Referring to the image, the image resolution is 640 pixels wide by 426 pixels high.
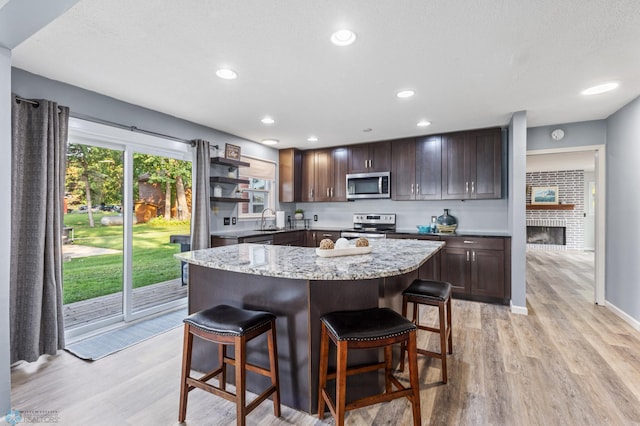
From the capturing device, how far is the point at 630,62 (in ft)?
7.56

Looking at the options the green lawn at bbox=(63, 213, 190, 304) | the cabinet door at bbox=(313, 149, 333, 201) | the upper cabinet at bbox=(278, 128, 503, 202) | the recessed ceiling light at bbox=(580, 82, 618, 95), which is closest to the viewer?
the recessed ceiling light at bbox=(580, 82, 618, 95)

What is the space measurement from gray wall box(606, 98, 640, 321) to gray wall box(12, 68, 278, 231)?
188 inches

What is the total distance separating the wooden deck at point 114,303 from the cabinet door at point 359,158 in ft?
10.5

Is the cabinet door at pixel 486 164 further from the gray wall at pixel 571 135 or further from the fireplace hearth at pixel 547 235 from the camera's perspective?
the fireplace hearth at pixel 547 235

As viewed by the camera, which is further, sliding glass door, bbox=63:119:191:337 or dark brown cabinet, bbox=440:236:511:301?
dark brown cabinet, bbox=440:236:511:301


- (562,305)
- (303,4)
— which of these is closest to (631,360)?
(562,305)

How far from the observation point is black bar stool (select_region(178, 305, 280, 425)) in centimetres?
154

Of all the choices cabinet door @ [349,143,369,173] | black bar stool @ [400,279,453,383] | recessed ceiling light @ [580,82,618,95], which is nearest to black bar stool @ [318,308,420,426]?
black bar stool @ [400,279,453,383]

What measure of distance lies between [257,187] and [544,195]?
26.7 feet

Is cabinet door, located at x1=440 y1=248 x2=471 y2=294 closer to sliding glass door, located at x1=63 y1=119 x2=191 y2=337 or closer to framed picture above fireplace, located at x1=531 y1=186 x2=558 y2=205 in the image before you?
sliding glass door, located at x1=63 y1=119 x2=191 y2=337

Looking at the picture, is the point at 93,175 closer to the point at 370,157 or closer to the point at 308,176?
the point at 308,176

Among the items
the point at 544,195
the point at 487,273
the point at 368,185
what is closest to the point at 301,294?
the point at 487,273

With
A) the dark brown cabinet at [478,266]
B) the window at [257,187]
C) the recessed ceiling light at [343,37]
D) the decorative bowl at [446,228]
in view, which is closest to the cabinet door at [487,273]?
the dark brown cabinet at [478,266]

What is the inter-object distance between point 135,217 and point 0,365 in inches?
73.1
